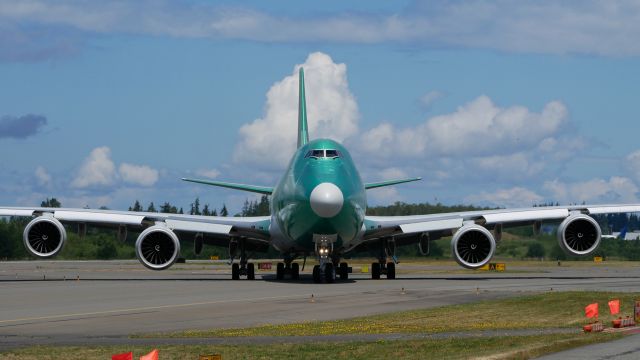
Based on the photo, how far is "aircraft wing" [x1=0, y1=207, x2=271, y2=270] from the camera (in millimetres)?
50031

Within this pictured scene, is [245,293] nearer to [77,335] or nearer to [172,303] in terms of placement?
[172,303]

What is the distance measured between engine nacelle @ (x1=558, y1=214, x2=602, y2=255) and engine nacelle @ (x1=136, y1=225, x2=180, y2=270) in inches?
677

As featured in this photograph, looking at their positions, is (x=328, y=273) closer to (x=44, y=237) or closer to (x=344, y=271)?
(x=344, y=271)

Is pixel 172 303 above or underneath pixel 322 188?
underneath

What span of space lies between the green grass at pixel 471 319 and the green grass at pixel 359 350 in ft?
8.88

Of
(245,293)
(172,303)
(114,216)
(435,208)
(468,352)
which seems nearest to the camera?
(468,352)

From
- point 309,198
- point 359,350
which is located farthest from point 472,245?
point 359,350

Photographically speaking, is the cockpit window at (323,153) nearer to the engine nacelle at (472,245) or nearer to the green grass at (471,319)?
the engine nacelle at (472,245)

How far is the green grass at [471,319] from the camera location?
82.9ft

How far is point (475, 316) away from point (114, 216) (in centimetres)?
2532


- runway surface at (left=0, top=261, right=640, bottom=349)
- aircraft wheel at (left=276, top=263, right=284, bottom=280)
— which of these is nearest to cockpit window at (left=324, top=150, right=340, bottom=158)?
runway surface at (left=0, top=261, right=640, bottom=349)

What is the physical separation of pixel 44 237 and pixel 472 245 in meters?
19.0

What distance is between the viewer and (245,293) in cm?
4000

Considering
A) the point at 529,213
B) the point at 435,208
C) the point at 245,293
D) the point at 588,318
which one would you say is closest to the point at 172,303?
the point at 245,293
